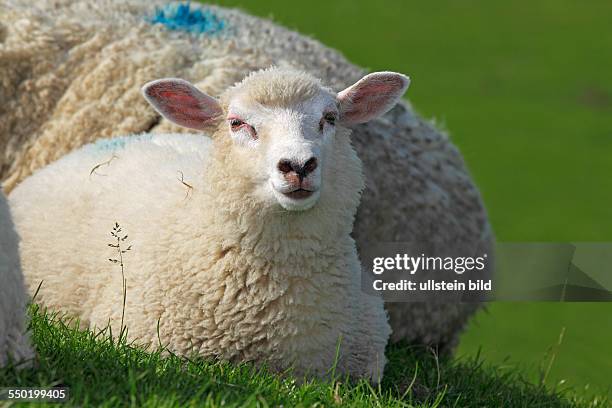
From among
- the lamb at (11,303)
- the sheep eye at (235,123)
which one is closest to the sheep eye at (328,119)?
the sheep eye at (235,123)

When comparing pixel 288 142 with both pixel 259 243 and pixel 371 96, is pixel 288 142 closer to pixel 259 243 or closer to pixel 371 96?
pixel 259 243

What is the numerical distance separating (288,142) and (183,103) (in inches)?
28.4

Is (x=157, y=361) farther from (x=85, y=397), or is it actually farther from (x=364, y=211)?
(x=364, y=211)

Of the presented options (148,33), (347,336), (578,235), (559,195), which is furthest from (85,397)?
(559,195)

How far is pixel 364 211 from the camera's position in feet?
22.1

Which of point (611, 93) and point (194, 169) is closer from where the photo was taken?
point (194, 169)

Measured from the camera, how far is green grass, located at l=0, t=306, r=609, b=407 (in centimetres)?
374

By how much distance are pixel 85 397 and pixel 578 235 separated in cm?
1391

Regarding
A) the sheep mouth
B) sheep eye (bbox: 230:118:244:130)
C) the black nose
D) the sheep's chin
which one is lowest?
the sheep's chin

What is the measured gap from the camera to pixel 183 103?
4.97 meters

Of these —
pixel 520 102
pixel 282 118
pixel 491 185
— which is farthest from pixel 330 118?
pixel 520 102

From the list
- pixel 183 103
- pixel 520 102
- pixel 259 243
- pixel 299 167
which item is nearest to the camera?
pixel 299 167

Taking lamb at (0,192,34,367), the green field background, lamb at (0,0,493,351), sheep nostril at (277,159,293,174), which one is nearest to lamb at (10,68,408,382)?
sheep nostril at (277,159,293,174)

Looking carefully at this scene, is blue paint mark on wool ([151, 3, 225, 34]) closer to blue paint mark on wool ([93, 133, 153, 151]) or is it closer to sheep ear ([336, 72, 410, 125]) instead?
blue paint mark on wool ([93, 133, 153, 151])
